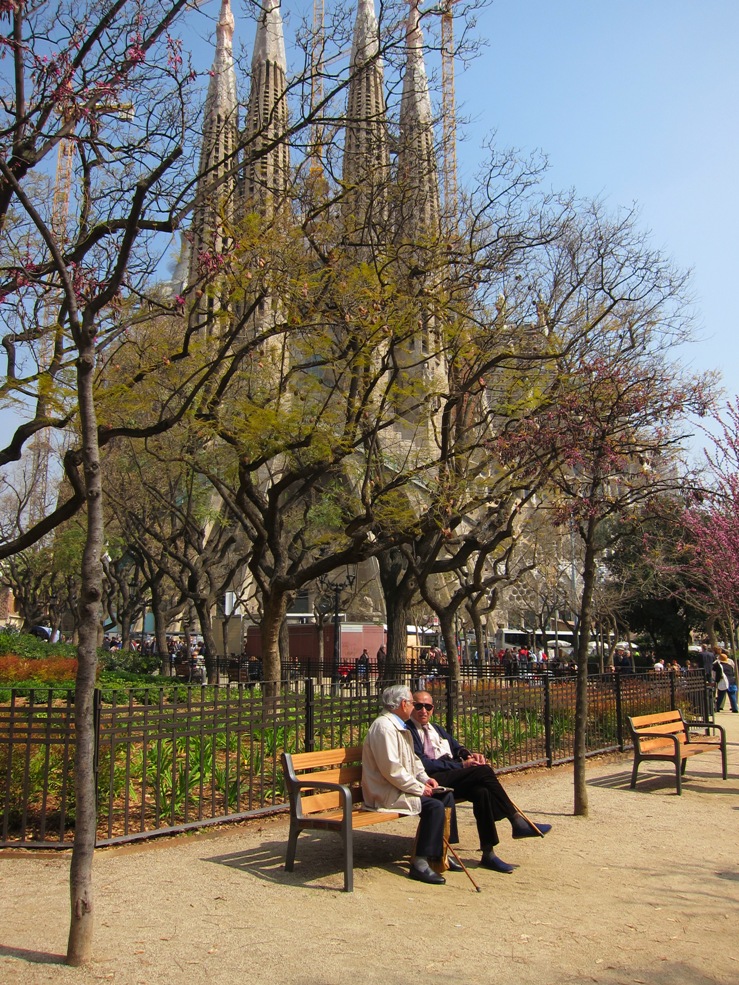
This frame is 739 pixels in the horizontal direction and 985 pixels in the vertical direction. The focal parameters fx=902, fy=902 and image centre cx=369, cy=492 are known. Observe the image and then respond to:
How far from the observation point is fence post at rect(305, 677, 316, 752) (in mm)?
8266

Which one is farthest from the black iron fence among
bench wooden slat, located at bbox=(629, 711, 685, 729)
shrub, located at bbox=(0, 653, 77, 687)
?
shrub, located at bbox=(0, 653, 77, 687)

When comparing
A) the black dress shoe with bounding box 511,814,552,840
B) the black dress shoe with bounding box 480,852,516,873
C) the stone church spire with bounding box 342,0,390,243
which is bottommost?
the black dress shoe with bounding box 480,852,516,873

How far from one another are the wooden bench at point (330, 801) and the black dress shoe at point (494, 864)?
0.73 metres

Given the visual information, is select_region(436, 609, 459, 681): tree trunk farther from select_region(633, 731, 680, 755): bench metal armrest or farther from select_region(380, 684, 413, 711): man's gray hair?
select_region(380, 684, 413, 711): man's gray hair

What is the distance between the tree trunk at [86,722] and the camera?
170 inches

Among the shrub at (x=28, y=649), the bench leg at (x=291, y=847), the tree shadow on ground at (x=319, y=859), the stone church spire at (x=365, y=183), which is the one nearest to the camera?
the tree shadow on ground at (x=319, y=859)

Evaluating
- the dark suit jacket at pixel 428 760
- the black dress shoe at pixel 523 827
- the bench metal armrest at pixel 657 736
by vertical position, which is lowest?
the black dress shoe at pixel 523 827

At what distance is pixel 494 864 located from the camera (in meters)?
6.43

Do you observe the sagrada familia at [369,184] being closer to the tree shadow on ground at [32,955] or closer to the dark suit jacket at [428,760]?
the dark suit jacket at [428,760]

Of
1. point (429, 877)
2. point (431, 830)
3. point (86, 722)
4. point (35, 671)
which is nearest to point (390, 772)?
point (431, 830)

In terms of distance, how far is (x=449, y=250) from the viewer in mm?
13352

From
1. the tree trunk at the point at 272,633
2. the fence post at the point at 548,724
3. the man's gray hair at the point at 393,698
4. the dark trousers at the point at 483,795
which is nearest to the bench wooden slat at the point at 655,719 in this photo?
the fence post at the point at 548,724

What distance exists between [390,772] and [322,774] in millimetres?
621

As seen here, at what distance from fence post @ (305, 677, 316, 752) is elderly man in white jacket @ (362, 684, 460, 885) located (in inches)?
71.2
